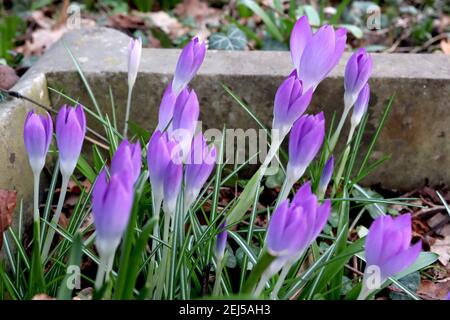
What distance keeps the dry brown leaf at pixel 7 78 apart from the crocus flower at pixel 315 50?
1.13m

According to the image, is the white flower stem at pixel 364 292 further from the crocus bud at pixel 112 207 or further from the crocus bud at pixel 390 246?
the crocus bud at pixel 112 207

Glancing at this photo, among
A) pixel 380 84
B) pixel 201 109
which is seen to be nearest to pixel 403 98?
pixel 380 84

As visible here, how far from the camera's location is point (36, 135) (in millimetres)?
1137

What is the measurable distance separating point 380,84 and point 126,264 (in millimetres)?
1307

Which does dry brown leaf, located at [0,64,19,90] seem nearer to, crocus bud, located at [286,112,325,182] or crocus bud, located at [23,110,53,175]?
crocus bud, located at [23,110,53,175]

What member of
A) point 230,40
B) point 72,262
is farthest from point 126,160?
point 230,40

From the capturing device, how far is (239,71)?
1.97 metres

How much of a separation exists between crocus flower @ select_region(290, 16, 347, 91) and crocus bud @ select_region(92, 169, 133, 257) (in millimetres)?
519

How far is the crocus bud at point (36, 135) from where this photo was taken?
1121 mm

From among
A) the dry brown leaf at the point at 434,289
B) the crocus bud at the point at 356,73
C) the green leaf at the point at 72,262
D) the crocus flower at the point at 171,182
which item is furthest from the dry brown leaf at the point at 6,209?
the dry brown leaf at the point at 434,289

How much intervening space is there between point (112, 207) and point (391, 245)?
432mm

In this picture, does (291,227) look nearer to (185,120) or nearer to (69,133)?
(185,120)

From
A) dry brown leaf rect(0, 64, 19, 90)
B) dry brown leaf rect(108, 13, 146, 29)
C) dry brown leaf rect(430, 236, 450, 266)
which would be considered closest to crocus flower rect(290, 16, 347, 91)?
dry brown leaf rect(430, 236, 450, 266)

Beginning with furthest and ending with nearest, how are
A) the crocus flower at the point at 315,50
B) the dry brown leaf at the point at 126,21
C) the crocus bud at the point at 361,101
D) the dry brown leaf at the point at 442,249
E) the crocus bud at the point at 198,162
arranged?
the dry brown leaf at the point at 126,21
the dry brown leaf at the point at 442,249
the crocus bud at the point at 361,101
the crocus flower at the point at 315,50
the crocus bud at the point at 198,162
